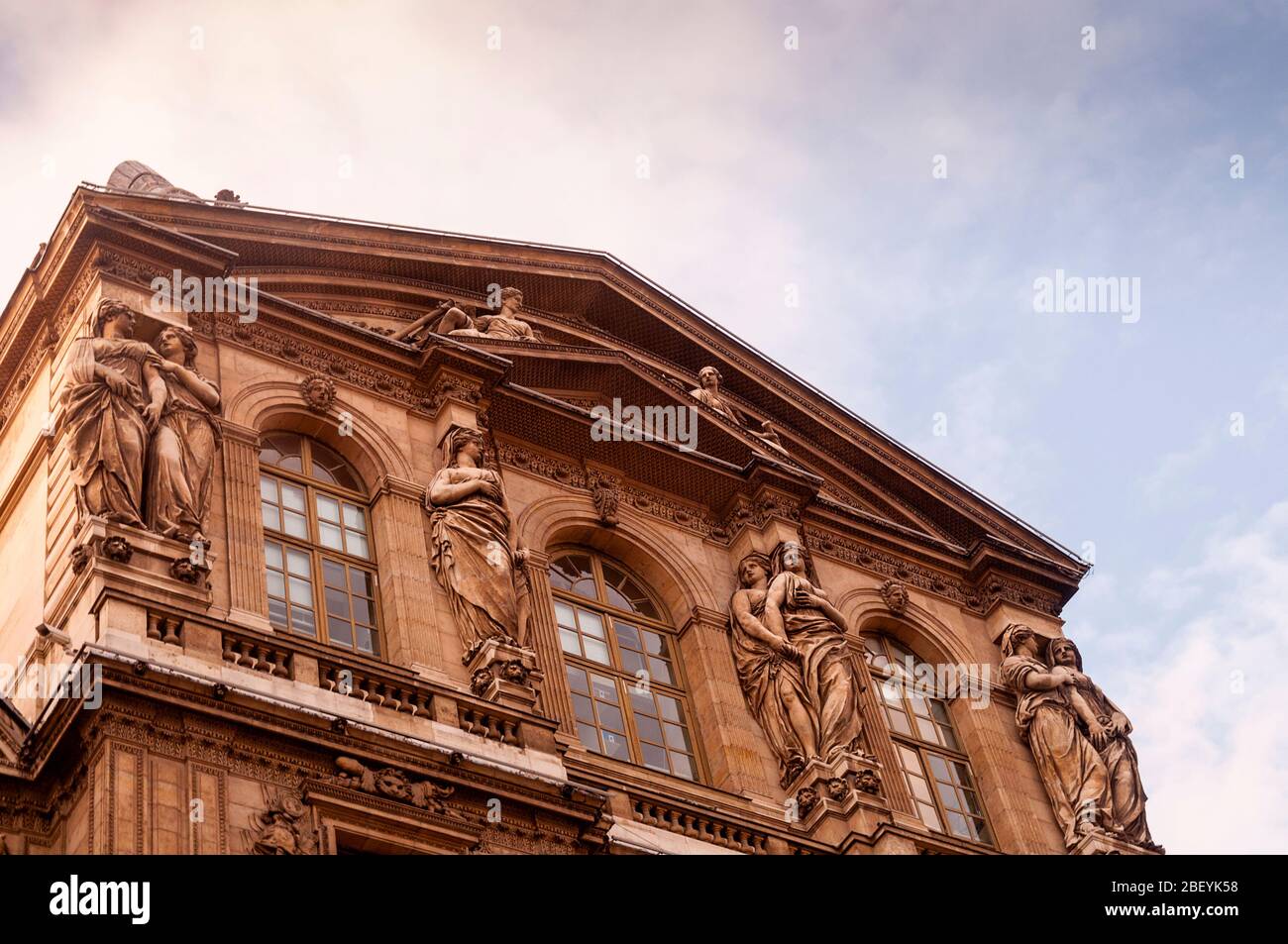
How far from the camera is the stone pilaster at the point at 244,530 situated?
2503 cm

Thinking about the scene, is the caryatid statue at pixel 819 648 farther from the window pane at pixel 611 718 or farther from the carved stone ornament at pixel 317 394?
the carved stone ornament at pixel 317 394

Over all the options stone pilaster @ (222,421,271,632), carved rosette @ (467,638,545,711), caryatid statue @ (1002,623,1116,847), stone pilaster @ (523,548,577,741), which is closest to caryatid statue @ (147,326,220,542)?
stone pilaster @ (222,421,271,632)

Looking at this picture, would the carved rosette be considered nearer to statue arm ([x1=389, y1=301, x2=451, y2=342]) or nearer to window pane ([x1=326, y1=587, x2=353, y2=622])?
window pane ([x1=326, y1=587, x2=353, y2=622])

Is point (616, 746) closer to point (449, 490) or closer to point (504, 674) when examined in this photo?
point (504, 674)

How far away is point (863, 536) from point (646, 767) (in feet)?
23.8

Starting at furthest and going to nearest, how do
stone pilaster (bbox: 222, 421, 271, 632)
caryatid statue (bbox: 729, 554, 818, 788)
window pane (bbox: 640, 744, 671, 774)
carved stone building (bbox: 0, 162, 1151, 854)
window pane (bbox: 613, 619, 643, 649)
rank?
window pane (bbox: 613, 619, 643, 649), caryatid statue (bbox: 729, 554, 818, 788), window pane (bbox: 640, 744, 671, 774), stone pilaster (bbox: 222, 421, 271, 632), carved stone building (bbox: 0, 162, 1151, 854)

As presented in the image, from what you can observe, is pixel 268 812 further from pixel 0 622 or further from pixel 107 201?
pixel 107 201

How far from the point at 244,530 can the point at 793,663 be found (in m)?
7.25

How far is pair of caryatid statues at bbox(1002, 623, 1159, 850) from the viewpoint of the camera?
30.2 metres

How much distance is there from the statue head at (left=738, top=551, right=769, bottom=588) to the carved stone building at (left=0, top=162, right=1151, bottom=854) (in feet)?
0.15

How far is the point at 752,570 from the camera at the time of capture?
30.8 m

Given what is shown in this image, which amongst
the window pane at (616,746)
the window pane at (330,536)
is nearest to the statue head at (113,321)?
the window pane at (330,536)

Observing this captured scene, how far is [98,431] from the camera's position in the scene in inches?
982

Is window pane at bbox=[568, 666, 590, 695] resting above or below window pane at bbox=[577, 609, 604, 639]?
below
